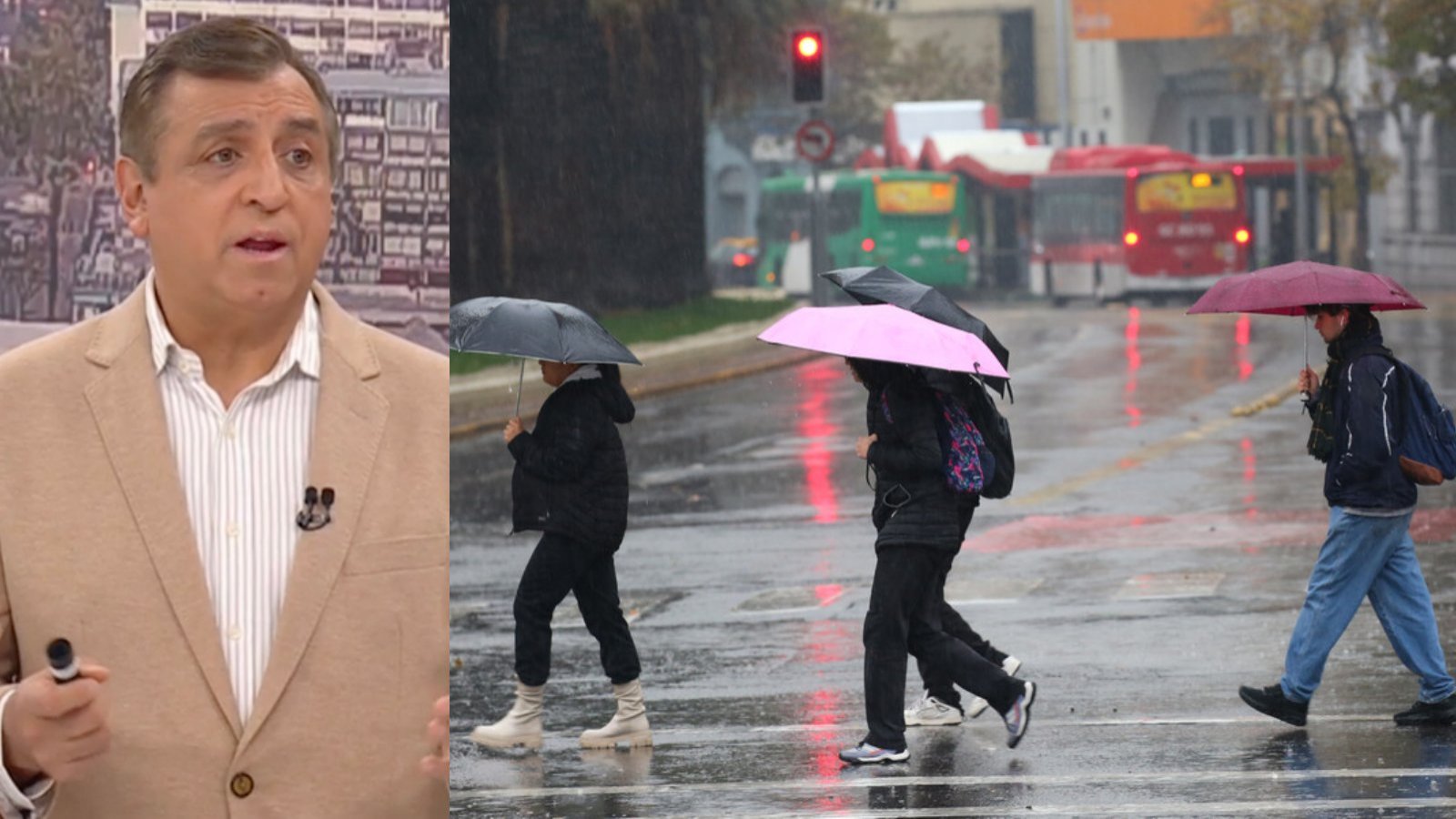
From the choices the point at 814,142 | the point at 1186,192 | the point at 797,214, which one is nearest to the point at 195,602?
the point at 814,142

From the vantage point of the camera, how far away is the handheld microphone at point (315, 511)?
3131mm

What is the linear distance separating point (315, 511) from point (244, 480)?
0.11m

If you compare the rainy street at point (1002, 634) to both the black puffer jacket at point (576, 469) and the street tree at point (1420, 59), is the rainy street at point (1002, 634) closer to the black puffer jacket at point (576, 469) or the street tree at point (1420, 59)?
the black puffer jacket at point (576, 469)

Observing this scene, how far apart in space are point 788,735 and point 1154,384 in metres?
18.2

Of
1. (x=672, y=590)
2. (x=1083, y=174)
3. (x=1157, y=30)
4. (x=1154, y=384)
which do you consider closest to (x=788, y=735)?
(x=672, y=590)

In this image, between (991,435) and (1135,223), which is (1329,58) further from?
(991,435)

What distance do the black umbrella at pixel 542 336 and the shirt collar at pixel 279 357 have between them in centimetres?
505

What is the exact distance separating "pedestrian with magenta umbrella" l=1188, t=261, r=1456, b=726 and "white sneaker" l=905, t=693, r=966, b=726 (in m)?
1.16

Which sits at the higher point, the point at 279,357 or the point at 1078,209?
the point at 1078,209

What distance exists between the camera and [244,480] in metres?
3.17

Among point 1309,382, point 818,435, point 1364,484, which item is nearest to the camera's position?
point 1364,484

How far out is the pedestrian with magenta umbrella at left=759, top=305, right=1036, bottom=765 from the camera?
8.35 m

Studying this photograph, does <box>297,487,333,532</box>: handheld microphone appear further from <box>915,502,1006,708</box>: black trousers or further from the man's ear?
<box>915,502,1006,708</box>: black trousers

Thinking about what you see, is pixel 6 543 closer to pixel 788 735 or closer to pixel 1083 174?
pixel 788 735
